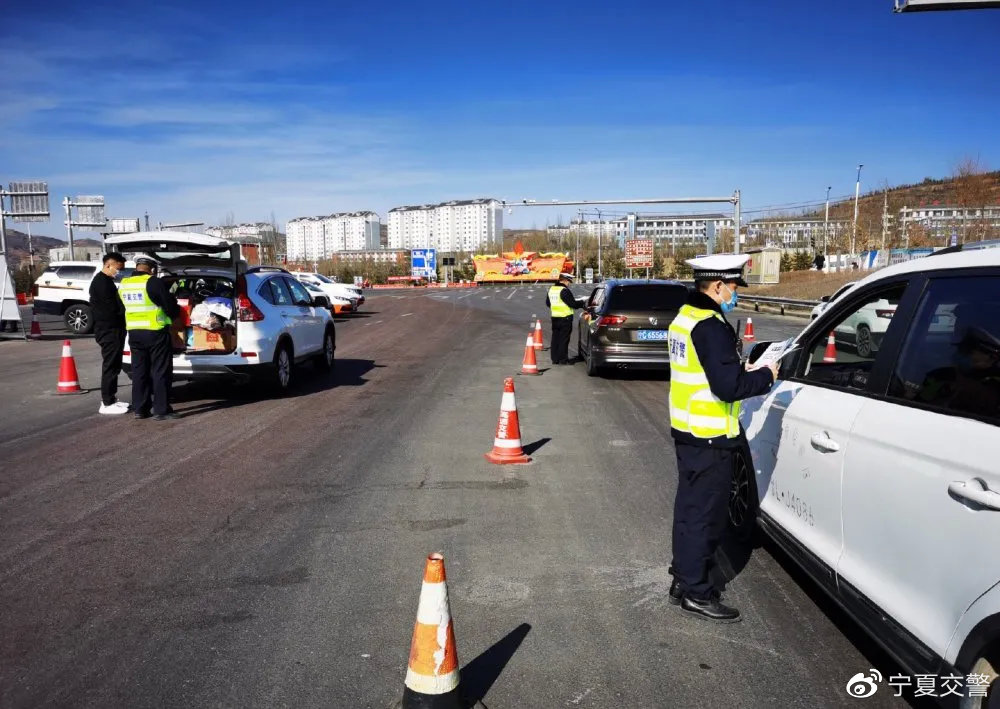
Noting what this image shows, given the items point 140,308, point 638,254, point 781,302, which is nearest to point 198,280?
point 140,308

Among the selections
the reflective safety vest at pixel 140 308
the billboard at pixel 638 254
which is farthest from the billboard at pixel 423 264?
the reflective safety vest at pixel 140 308

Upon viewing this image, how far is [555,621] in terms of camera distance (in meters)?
3.92

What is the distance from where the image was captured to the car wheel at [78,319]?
22594 mm

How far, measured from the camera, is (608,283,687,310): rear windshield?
12203mm

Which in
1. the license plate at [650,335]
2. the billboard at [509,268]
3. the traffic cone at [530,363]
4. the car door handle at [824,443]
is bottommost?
the billboard at [509,268]

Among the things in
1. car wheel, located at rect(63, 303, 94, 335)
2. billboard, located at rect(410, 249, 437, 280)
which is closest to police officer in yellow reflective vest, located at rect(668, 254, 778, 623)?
car wheel, located at rect(63, 303, 94, 335)

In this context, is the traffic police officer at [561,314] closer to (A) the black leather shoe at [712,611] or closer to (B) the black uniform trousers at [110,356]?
(B) the black uniform trousers at [110,356]

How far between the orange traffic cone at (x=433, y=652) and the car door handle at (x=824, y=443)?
5.93 ft

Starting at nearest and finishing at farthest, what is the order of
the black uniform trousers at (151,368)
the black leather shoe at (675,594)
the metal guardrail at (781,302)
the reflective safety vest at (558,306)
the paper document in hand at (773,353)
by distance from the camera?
1. the black leather shoe at (675,594)
2. the paper document in hand at (773,353)
3. the black uniform trousers at (151,368)
4. the reflective safety vest at (558,306)
5. the metal guardrail at (781,302)

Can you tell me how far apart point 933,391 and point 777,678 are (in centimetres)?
139

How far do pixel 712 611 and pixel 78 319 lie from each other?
23.2 meters

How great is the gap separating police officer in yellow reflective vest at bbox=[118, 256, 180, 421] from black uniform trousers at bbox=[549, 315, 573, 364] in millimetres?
7138

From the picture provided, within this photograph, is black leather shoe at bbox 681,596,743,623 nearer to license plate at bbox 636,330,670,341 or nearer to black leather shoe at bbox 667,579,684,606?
black leather shoe at bbox 667,579,684,606

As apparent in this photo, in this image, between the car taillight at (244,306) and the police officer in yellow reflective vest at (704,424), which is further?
the car taillight at (244,306)
